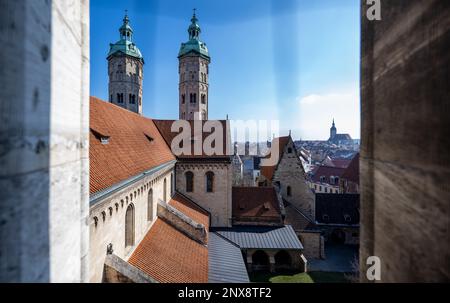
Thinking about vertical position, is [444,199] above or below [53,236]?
above

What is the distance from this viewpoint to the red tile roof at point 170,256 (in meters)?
7.83

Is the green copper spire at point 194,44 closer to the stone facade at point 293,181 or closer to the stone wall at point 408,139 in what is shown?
the stone facade at point 293,181

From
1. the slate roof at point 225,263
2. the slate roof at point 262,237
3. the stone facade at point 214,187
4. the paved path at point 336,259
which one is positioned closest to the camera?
the slate roof at point 225,263

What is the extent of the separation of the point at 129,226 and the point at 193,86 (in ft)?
77.7

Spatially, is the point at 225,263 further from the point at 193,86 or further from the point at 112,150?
the point at 193,86

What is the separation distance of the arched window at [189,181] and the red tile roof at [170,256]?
499cm

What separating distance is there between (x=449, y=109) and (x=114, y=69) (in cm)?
3183

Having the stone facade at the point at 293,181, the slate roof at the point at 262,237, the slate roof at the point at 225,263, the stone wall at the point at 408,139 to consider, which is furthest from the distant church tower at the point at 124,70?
the stone wall at the point at 408,139

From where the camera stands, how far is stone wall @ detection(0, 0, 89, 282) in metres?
1.21

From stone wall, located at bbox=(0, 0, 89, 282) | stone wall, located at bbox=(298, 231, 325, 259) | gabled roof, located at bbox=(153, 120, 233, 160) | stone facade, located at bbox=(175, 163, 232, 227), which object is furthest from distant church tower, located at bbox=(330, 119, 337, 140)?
stone wall, located at bbox=(0, 0, 89, 282)

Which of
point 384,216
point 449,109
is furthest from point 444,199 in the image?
point 384,216

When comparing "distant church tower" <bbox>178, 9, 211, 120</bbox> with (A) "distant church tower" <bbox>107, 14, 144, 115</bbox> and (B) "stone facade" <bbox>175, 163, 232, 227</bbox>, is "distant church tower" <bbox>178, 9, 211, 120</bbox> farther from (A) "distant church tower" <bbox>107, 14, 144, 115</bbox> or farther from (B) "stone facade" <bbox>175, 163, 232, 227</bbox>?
(B) "stone facade" <bbox>175, 163, 232, 227</bbox>
